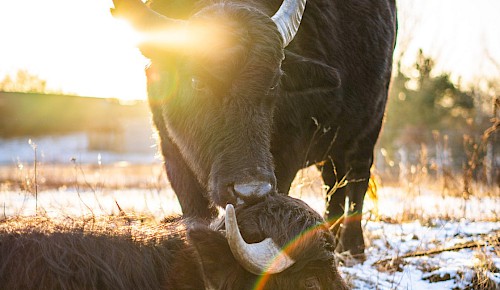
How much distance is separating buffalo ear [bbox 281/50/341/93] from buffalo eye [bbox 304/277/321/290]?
2.39 m

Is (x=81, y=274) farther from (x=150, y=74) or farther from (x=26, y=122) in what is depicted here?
(x=26, y=122)

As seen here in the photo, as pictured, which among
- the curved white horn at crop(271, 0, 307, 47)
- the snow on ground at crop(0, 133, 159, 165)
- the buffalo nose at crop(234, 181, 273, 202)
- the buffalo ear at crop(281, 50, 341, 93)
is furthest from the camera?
the snow on ground at crop(0, 133, 159, 165)

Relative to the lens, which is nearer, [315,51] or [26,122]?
[315,51]

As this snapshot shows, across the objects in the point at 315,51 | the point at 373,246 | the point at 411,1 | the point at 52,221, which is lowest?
the point at 373,246

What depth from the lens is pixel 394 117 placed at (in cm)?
3103

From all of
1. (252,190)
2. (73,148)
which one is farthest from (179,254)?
(73,148)

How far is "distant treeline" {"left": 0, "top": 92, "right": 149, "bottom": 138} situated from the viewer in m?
32.2

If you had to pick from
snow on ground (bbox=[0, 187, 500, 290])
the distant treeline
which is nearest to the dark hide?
snow on ground (bbox=[0, 187, 500, 290])

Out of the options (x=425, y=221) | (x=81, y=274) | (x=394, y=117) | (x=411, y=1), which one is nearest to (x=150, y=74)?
(x=81, y=274)

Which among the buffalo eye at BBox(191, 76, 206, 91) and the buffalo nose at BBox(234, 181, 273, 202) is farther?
the buffalo eye at BBox(191, 76, 206, 91)

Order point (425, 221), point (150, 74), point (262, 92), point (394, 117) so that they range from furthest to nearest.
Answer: point (394, 117)
point (425, 221)
point (150, 74)
point (262, 92)

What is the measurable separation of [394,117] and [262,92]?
2772cm

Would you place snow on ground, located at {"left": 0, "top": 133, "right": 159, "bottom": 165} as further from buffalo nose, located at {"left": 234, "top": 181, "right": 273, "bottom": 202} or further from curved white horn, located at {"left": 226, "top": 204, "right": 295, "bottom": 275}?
curved white horn, located at {"left": 226, "top": 204, "right": 295, "bottom": 275}

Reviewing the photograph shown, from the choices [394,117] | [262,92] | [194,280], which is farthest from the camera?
[394,117]
